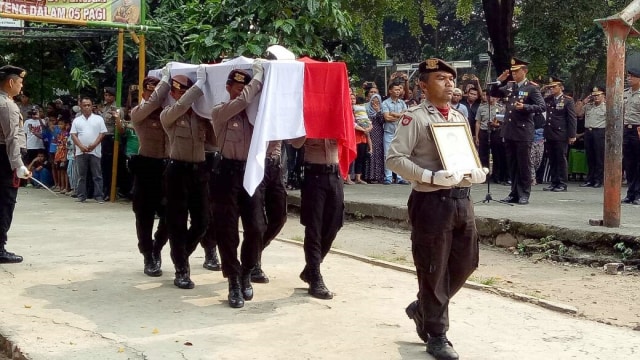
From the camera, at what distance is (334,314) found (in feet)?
22.1

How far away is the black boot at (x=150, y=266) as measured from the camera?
826 cm

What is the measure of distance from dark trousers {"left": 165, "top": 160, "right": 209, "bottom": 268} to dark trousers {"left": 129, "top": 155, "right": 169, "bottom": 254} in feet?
1.80

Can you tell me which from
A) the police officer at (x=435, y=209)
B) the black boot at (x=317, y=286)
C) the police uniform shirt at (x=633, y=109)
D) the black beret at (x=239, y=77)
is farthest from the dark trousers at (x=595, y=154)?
the police officer at (x=435, y=209)

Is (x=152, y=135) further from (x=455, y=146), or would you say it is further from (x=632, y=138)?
(x=632, y=138)

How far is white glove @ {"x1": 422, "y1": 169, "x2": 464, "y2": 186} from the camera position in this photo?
5.35 m

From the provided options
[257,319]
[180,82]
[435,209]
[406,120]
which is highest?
[180,82]

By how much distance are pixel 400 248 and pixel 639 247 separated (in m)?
2.78

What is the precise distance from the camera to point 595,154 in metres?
16.5

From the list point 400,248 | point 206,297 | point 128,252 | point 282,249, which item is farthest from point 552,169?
point 206,297

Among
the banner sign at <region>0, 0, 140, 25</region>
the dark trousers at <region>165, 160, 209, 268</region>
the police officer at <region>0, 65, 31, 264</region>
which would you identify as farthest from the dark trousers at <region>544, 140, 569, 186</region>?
the police officer at <region>0, 65, 31, 264</region>

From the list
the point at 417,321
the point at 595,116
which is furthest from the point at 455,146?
the point at 595,116

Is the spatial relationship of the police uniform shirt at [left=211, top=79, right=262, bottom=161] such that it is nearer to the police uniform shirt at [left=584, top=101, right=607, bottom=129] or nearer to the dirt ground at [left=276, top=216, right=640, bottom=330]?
the dirt ground at [left=276, top=216, right=640, bottom=330]

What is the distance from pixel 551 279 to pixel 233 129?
3.67m

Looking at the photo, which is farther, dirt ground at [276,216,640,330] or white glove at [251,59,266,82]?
dirt ground at [276,216,640,330]
